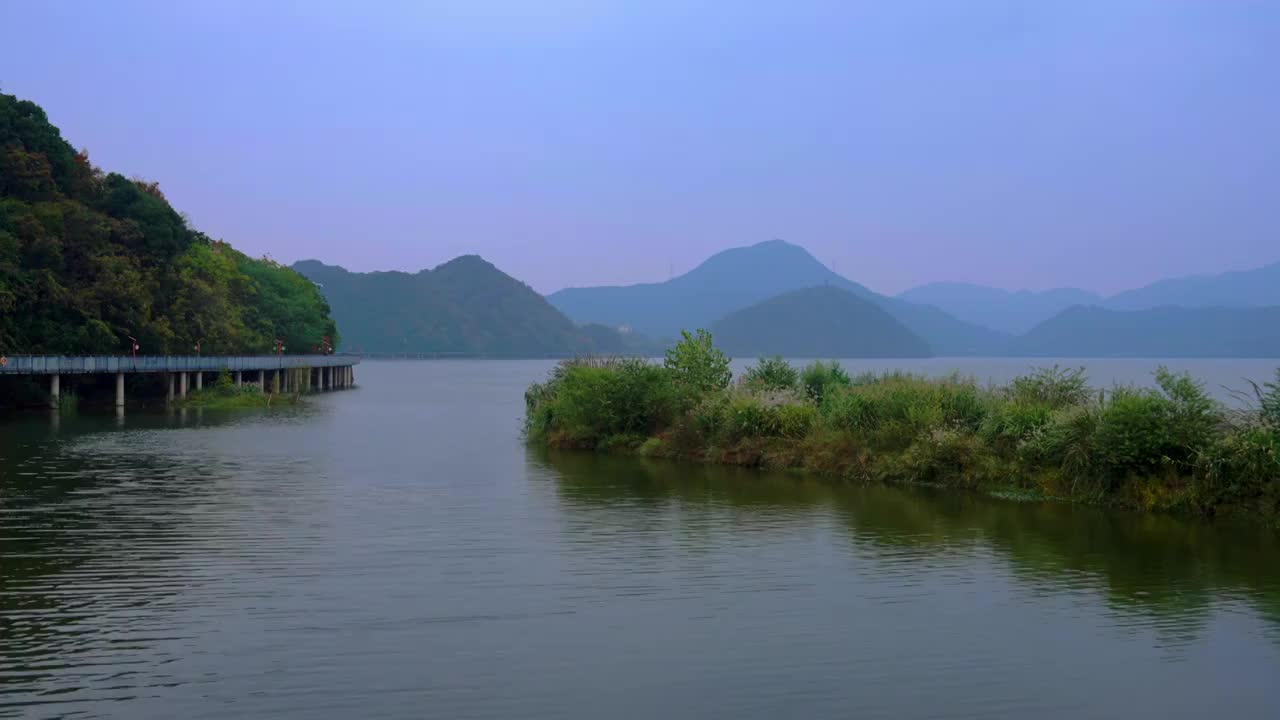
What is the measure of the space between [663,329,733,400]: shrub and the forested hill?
141 feet

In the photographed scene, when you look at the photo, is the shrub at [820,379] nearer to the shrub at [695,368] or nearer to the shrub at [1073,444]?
the shrub at [695,368]

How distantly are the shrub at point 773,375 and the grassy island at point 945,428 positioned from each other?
8 centimetres

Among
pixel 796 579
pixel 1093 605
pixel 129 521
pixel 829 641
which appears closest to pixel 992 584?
pixel 1093 605

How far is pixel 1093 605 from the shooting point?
592 inches

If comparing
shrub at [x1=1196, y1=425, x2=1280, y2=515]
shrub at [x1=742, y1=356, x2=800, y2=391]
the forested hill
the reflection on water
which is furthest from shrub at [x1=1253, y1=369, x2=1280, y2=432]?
the forested hill

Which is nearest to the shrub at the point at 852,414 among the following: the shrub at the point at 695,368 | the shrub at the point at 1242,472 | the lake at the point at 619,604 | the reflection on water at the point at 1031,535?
the reflection on water at the point at 1031,535

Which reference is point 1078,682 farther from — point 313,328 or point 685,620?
point 313,328

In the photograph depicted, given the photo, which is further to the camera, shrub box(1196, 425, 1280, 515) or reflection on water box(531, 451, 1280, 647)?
shrub box(1196, 425, 1280, 515)

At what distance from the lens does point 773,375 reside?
3891cm

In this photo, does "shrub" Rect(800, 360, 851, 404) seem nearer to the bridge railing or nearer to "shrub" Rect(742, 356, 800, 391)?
"shrub" Rect(742, 356, 800, 391)

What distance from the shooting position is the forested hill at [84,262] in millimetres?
64562

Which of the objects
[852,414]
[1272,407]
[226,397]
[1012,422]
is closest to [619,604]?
[1012,422]

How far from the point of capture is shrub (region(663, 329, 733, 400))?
3688cm

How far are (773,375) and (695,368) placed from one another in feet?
10.8
